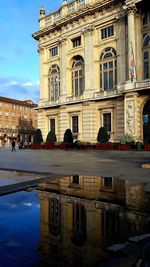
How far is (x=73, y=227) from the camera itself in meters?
3.52

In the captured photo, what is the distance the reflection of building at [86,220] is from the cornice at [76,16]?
33481mm

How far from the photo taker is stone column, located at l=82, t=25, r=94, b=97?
35906mm

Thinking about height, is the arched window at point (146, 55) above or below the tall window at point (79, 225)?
above

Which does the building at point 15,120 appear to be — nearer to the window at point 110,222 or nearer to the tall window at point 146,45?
the tall window at point 146,45

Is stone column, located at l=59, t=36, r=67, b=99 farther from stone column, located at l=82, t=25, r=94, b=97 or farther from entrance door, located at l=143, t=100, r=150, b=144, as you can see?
entrance door, located at l=143, t=100, r=150, b=144

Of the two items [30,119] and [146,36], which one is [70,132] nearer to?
[146,36]

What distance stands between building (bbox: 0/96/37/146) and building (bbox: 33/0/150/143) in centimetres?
5217

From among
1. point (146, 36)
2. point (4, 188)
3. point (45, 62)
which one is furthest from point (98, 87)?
point (4, 188)

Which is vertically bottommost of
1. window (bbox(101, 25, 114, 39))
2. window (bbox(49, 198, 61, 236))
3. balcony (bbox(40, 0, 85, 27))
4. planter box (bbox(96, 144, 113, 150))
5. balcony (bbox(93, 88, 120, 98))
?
window (bbox(49, 198, 61, 236))

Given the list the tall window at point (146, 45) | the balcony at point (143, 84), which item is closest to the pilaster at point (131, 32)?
the tall window at point (146, 45)

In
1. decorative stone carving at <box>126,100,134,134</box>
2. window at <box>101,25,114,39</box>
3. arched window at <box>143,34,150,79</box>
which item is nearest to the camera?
decorative stone carving at <box>126,100,134,134</box>

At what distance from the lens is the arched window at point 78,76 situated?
38.8 meters

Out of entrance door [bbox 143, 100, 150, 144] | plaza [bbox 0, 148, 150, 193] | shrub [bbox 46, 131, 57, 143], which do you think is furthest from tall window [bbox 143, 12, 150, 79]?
plaza [bbox 0, 148, 150, 193]

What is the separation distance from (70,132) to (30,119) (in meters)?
74.1
